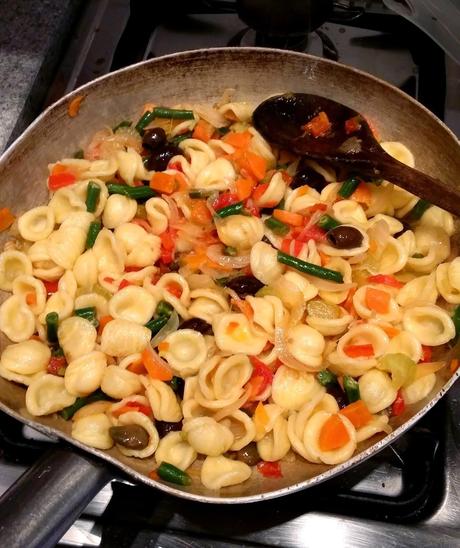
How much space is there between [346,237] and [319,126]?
32cm

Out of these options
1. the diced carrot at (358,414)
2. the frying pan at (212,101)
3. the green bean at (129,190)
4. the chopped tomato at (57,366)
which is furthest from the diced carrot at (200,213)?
the diced carrot at (358,414)

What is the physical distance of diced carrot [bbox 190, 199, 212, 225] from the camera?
149cm

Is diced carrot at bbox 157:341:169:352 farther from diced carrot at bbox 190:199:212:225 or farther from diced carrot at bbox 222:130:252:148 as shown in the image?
diced carrot at bbox 222:130:252:148

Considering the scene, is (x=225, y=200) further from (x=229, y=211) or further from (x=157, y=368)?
(x=157, y=368)

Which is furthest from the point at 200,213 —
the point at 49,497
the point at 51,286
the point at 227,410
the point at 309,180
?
the point at 49,497

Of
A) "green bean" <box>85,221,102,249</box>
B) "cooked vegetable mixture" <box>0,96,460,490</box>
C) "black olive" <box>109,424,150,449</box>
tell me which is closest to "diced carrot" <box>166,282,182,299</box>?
"cooked vegetable mixture" <box>0,96,460,490</box>

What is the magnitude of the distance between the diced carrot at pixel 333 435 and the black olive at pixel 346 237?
1.27 ft

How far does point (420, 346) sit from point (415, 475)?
0.91 feet

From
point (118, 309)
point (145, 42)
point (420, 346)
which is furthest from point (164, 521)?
point (145, 42)

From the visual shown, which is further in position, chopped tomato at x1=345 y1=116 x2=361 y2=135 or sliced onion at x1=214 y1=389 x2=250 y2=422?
chopped tomato at x1=345 y1=116 x2=361 y2=135

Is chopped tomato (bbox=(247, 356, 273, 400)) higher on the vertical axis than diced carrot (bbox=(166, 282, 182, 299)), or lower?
lower

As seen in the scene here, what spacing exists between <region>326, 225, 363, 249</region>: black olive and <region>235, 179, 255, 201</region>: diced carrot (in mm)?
258

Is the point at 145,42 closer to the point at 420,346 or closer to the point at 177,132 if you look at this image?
the point at 177,132

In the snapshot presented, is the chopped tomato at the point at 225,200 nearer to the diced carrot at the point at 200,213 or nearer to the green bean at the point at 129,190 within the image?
the diced carrot at the point at 200,213
